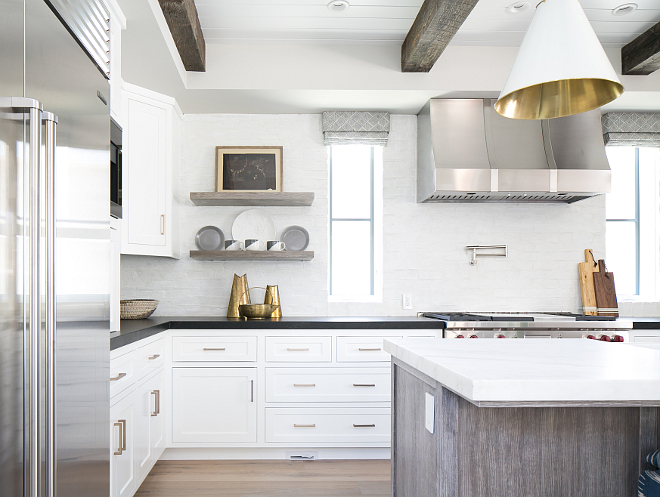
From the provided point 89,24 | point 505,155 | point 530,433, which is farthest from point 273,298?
point 530,433

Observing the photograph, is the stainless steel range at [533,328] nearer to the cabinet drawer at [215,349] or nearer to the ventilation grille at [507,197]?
the ventilation grille at [507,197]

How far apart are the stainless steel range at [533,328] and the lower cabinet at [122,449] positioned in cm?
190

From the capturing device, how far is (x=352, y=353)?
3250mm

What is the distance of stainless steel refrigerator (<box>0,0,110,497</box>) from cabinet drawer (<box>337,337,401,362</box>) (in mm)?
1788

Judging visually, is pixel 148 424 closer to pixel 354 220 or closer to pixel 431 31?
pixel 354 220

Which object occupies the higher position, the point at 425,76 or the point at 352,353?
the point at 425,76

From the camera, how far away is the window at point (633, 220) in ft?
13.4

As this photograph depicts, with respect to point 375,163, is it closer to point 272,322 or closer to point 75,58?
point 272,322

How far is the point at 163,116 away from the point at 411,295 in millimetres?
2206

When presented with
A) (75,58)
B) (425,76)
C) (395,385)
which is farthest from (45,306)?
(425,76)

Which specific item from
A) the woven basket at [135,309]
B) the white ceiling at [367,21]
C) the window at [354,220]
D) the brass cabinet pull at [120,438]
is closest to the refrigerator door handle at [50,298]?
the brass cabinet pull at [120,438]

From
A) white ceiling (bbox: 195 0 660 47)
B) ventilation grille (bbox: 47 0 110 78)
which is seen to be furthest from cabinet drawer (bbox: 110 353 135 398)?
white ceiling (bbox: 195 0 660 47)

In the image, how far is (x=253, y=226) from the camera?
12.8ft

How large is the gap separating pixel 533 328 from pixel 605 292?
1.03 meters
